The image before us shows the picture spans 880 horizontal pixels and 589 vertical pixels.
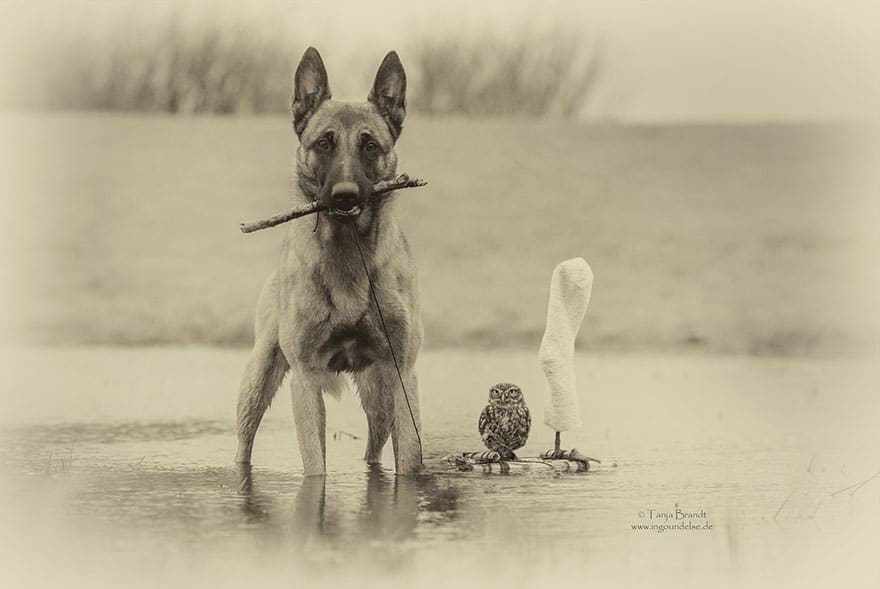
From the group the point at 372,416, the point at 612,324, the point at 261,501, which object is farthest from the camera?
the point at 612,324

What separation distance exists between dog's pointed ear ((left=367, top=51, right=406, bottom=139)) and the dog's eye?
1.59ft

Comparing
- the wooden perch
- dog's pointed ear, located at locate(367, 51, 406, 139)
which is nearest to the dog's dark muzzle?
the wooden perch

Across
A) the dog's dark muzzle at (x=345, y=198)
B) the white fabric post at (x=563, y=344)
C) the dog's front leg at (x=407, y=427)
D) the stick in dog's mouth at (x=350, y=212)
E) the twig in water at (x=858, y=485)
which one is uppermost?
the dog's dark muzzle at (x=345, y=198)

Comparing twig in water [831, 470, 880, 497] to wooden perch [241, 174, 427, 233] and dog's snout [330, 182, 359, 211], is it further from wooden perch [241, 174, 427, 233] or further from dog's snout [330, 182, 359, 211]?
dog's snout [330, 182, 359, 211]

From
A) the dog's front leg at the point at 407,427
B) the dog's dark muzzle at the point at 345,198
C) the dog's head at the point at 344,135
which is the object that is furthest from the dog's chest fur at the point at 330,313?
the dog's dark muzzle at the point at 345,198

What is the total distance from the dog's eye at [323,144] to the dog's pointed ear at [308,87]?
0.94 ft

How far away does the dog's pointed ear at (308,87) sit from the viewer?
868 cm

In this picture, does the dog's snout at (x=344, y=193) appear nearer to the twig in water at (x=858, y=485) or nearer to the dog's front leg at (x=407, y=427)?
the dog's front leg at (x=407, y=427)

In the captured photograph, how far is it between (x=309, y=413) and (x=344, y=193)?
153 centimetres

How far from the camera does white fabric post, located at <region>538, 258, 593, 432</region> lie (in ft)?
29.9

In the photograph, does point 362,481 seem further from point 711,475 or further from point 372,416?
point 711,475

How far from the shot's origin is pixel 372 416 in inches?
378

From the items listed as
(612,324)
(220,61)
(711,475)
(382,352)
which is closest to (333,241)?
(382,352)

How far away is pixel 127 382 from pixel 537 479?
676cm
